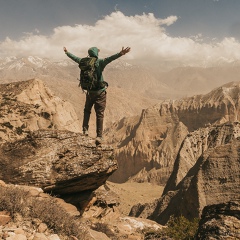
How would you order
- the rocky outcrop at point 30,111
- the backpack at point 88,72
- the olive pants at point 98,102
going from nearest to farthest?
1. the backpack at point 88,72
2. the olive pants at point 98,102
3. the rocky outcrop at point 30,111

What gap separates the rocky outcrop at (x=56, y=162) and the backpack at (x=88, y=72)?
1739 millimetres

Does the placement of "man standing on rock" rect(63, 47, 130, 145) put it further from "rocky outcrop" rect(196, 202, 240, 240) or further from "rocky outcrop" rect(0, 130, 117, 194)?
→ "rocky outcrop" rect(196, 202, 240, 240)

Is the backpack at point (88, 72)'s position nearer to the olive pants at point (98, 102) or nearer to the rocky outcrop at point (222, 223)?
the olive pants at point (98, 102)

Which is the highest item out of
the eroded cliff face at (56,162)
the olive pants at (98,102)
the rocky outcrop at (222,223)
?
the olive pants at (98,102)

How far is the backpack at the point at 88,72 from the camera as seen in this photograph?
862 cm

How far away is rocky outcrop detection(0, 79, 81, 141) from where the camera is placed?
31061mm

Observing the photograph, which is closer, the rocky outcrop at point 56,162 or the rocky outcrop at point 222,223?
the rocky outcrop at point 222,223

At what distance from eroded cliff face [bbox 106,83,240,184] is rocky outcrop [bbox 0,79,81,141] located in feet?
78.1

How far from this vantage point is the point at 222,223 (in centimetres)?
655

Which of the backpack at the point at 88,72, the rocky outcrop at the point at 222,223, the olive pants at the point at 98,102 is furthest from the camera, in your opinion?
the olive pants at the point at 98,102

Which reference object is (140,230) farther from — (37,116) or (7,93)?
(7,93)

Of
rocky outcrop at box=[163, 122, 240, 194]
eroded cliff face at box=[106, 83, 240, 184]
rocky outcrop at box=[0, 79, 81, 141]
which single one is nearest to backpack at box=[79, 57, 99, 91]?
rocky outcrop at box=[0, 79, 81, 141]

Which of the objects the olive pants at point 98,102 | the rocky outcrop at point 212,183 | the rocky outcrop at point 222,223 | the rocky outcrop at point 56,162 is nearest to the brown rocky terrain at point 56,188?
the rocky outcrop at point 56,162

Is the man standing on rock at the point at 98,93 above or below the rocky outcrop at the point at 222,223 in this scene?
above
